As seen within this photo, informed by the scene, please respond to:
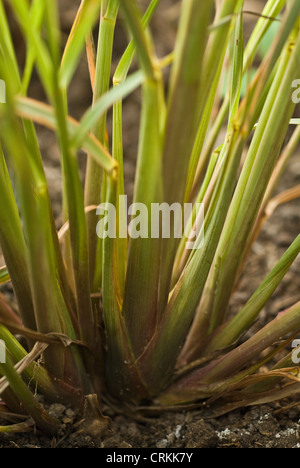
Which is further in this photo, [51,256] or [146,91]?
[51,256]

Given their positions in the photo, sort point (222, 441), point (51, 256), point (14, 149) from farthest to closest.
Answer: point (222, 441) → point (51, 256) → point (14, 149)

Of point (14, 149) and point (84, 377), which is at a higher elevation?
point (14, 149)

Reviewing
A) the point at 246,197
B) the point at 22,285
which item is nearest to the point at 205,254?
the point at 246,197

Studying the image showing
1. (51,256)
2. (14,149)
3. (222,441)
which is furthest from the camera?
(222,441)

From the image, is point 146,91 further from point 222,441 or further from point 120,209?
point 222,441

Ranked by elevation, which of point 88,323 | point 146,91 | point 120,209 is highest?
point 146,91
